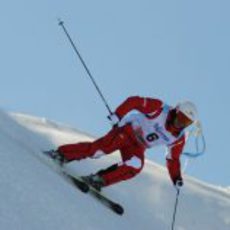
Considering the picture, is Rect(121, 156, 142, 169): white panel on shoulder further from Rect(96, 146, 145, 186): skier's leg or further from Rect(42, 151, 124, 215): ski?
Rect(42, 151, 124, 215): ski

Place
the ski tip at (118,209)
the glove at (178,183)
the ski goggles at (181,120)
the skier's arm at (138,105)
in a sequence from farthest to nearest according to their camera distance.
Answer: the glove at (178,183) → the ski goggles at (181,120) → the skier's arm at (138,105) → the ski tip at (118,209)

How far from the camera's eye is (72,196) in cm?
1015

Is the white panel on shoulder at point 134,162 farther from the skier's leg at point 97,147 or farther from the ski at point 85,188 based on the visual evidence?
the ski at point 85,188

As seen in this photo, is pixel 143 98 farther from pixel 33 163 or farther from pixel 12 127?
pixel 33 163

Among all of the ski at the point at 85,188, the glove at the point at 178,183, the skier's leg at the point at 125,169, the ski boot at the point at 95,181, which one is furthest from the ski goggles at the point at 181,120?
the ski at the point at 85,188

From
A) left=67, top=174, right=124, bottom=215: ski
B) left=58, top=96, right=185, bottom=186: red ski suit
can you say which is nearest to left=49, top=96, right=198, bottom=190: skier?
left=58, top=96, right=185, bottom=186: red ski suit

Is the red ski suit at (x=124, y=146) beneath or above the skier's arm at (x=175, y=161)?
above

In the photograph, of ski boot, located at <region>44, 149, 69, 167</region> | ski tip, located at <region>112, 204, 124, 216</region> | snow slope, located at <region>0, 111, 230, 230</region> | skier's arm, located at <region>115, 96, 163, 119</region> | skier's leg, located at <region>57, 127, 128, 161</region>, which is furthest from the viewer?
skier's arm, located at <region>115, 96, 163, 119</region>

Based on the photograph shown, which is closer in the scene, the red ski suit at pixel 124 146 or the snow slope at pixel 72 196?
the snow slope at pixel 72 196

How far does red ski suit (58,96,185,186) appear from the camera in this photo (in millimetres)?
11953

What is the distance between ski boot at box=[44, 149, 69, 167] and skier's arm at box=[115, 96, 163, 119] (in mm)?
864

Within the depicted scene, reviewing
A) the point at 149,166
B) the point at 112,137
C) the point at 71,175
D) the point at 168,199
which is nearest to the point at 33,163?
the point at 71,175

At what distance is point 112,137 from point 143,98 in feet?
2.05

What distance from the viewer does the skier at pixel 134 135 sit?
12.0 meters
